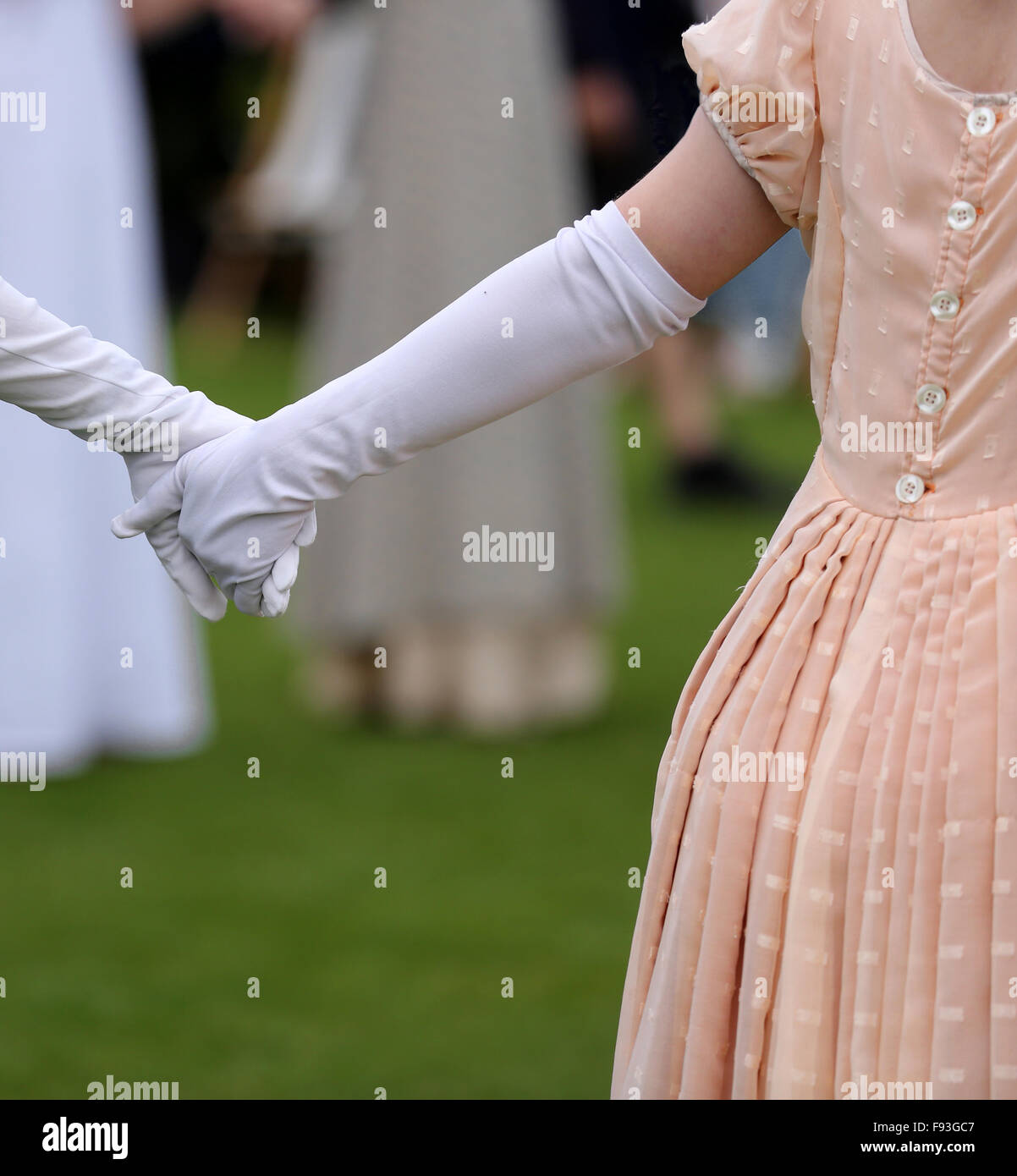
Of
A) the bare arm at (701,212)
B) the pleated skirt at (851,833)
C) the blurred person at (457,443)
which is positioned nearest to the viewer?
the pleated skirt at (851,833)

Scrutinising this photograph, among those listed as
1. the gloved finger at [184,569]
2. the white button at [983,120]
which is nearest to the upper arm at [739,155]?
the white button at [983,120]

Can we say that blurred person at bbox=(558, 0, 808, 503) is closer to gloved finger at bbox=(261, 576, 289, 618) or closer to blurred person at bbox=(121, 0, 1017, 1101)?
blurred person at bbox=(121, 0, 1017, 1101)

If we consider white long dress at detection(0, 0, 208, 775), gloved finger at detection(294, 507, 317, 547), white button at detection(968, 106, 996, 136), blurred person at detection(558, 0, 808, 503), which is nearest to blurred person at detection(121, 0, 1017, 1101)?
white button at detection(968, 106, 996, 136)

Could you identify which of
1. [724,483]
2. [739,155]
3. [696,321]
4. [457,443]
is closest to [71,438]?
[457,443]

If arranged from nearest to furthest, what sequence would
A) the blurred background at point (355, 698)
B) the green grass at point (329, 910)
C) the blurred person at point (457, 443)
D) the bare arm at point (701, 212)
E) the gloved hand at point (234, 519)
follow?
the bare arm at point (701, 212) → the gloved hand at point (234, 519) → the green grass at point (329, 910) → the blurred background at point (355, 698) → the blurred person at point (457, 443)

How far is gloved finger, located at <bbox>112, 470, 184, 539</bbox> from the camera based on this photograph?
4.94ft

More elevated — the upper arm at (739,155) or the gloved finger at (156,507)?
the upper arm at (739,155)

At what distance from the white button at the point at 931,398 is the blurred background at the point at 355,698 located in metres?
1.50

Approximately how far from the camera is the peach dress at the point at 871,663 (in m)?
1.23

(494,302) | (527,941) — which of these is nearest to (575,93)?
(527,941)

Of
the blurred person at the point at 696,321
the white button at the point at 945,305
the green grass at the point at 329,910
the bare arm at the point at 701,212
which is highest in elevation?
the blurred person at the point at 696,321

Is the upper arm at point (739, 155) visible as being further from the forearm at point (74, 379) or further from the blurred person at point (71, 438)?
the blurred person at point (71, 438)

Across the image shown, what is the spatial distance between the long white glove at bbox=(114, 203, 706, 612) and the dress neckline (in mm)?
231
